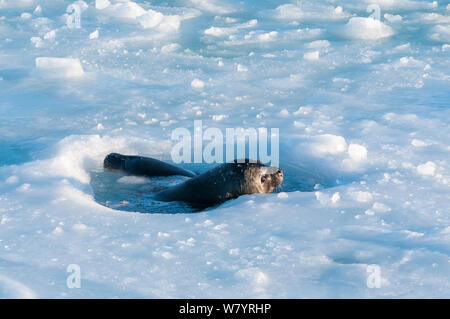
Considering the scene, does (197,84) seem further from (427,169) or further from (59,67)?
(427,169)

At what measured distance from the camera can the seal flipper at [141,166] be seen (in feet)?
18.2

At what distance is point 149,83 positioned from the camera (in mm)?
7789

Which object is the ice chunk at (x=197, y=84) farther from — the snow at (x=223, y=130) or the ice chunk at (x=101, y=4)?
the ice chunk at (x=101, y=4)

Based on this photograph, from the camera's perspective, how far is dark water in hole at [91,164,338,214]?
4980 millimetres

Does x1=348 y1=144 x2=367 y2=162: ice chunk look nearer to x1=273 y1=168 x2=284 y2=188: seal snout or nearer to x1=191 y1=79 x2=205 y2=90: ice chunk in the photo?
x1=273 y1=168 x2=284 y2=188: seal snout

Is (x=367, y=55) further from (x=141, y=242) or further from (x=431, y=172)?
(x=141, y=242)

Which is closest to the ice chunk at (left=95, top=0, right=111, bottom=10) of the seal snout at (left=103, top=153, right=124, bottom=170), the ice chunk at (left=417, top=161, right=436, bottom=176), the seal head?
the seal snout at (left=103, top=153, right=124, bottom=170)

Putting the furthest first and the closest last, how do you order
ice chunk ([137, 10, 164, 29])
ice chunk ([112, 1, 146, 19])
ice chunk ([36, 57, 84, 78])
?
ice chunk ([112, 1, 146, 19])
ice chunk ([137, 10, 164, 29])
ice chunk ([36, 57, 84, 78])

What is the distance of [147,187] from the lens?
17.8ft

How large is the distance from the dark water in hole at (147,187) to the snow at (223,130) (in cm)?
2

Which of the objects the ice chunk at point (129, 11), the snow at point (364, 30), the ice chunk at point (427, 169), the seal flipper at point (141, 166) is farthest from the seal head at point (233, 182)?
the ice chunk at point (129, 11)

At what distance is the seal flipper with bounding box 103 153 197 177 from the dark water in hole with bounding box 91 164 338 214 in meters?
0.05
